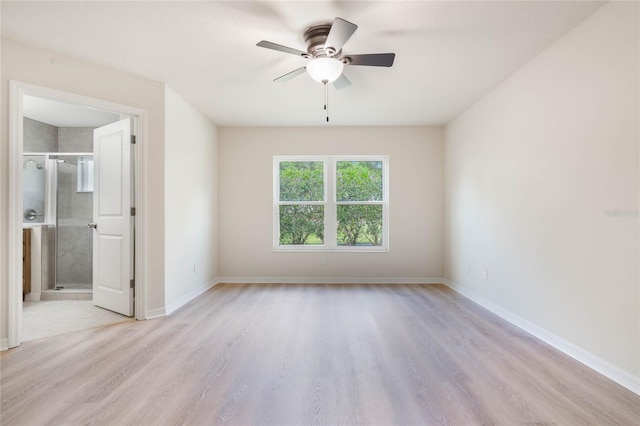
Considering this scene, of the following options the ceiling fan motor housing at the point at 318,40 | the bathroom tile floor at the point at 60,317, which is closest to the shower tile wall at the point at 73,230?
the bathroom tile floor at the point at 60,317

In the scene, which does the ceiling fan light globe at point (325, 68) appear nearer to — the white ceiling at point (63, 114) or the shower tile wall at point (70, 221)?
the white ceiling at point (63, 114)

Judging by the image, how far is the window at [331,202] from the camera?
194 inches

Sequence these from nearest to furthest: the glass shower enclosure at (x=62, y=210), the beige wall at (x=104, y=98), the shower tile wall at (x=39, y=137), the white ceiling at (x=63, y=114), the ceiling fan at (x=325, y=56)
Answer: the ceiling fan at (x=325, y=56), the beige wall at (x=104, y=98), the white ceiling at (x=63, y=114), the glass shower enclosure at (x=62, y=210), the shower tile wall at (x=39, y=137)

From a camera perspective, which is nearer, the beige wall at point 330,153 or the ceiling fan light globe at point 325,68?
the ceiling fan light globe at point 325,68

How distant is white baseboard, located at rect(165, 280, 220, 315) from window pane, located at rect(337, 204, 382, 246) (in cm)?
212

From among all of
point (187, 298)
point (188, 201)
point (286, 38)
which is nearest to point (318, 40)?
point (286, 38)

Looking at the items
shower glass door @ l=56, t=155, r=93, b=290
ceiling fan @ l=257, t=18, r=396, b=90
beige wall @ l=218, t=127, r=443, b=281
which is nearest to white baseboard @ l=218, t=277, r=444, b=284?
beige wall @ l=218, t=127, r=443, b=281

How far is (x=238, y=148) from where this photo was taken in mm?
4887

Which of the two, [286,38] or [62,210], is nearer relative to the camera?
[286,38]

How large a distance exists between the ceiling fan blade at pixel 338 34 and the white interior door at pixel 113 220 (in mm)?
2314

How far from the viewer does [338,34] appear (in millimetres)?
2025

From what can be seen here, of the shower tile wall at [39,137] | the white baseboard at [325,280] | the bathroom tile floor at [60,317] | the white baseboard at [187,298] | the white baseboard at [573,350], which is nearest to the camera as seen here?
the white baseboard at [573,350]

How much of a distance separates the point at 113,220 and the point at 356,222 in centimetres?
330

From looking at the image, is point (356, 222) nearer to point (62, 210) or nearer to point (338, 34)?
point (338, 34)
